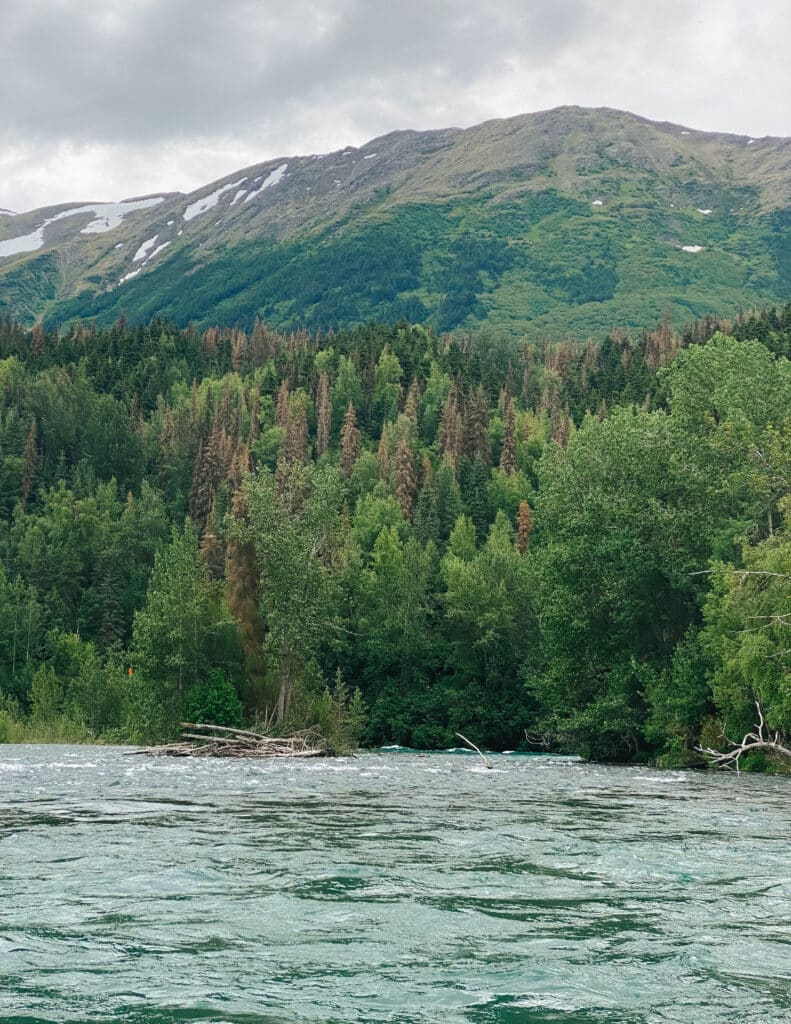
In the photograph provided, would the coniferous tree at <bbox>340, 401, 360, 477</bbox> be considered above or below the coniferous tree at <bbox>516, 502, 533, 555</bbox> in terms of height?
above

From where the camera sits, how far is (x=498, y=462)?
7042 inches

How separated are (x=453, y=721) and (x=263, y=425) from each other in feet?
366

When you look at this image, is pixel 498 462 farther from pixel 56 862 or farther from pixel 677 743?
pixel 56 862

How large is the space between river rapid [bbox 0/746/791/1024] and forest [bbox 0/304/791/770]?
12.2 m

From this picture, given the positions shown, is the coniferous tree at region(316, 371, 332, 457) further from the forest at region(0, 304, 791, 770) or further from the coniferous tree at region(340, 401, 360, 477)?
the forest at region(0, 304, 791, 770)

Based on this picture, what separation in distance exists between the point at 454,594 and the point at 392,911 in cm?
8043

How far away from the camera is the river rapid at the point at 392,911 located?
1270cm

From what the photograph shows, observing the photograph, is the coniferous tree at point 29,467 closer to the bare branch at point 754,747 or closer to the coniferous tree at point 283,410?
the coniferous tree at point 283,410

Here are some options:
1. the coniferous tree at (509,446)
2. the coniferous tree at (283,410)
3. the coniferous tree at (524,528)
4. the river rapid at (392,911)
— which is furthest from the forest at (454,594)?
the coniferous tree at (283,410)

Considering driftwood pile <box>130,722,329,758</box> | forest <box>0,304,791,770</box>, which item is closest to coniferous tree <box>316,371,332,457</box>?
forest <box>0,304,791,770</box>

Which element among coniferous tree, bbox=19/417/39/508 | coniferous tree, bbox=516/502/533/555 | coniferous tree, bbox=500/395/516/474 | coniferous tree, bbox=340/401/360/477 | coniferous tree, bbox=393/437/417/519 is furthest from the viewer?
coniferous tree, bbox=19/417/39/508

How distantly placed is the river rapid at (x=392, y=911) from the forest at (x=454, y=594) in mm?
12202

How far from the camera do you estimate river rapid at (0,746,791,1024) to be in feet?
41.7

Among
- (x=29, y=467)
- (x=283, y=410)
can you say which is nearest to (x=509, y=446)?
(x=283, y=410)
